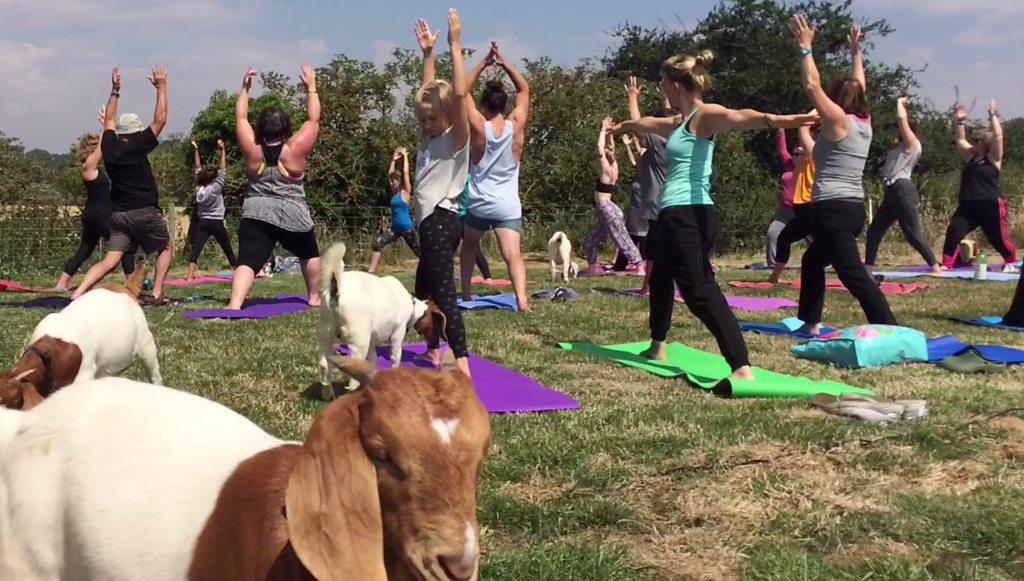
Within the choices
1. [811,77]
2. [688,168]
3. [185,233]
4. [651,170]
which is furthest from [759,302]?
[185,233]

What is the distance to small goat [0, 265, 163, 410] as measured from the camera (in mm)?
4102

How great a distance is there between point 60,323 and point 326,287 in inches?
55.8

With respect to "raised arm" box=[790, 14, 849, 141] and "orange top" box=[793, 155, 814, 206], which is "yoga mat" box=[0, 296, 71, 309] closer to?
"raised arm" box=[790, 14, 849, 141]

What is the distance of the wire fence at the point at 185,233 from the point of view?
647 inches

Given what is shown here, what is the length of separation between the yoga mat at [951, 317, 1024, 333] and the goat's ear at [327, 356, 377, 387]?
27.3 feet

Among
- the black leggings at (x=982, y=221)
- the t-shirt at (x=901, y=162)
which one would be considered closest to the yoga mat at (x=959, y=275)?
the black leggings at (x=982, y=221)

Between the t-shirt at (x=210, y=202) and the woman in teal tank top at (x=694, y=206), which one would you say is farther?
the t-shirt at (x=210, y=202)

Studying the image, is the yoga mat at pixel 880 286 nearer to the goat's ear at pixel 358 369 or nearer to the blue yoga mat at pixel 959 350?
the blue yoga mat at pixel 959 350

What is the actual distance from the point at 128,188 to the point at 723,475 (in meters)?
7.86

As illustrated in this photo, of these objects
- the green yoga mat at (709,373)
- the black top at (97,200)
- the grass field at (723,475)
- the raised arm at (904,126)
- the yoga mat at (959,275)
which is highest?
the raised arm at (904,126)

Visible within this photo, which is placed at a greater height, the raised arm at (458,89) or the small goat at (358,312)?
the raised arm at (458,89)

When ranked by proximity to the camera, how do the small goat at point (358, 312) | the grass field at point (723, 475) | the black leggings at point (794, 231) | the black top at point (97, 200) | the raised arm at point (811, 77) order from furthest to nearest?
the black top at point (97, 200) < the black leggings at point (794, 231) < the raised arm at point (811, 77) < the small goat at point (358, 312) < the grass field at point (723, 475)

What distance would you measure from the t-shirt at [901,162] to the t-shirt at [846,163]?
6612 millimetres

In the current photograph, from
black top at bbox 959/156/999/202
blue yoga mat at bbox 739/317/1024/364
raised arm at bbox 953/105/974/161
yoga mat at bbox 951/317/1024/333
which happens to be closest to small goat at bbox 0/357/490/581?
blue yoga mat at bbox 739/317/1024/364
